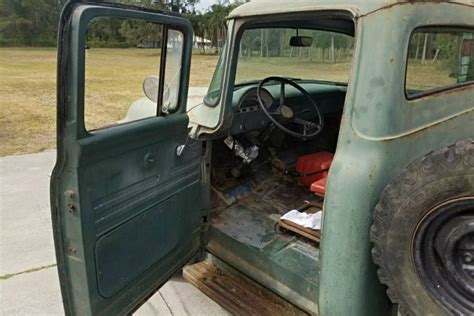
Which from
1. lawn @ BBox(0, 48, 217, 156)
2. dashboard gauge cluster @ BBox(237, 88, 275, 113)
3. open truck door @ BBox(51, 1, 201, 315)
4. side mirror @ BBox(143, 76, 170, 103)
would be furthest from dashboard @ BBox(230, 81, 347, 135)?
side mirror @ BBox(143, 76, 170, 103)

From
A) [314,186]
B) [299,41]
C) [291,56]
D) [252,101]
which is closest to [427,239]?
[314,186]

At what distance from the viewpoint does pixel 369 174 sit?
1653 millimetres

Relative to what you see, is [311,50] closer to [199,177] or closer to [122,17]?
[199,177]

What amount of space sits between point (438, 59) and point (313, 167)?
1.47m

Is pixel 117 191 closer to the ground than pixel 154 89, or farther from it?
closer to the ground

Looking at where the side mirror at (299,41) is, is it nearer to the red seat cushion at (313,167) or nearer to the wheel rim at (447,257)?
the red seat cushion at (313,167)

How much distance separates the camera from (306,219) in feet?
8.66

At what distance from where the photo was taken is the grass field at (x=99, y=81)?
192 centimetres

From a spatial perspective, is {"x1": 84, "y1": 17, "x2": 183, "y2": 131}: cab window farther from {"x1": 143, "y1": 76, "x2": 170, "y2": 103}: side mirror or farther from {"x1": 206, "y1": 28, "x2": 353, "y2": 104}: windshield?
{"x1": 206, "y1": 28, "x2": 353, "y2": 104}: windshield

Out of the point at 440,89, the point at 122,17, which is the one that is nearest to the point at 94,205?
the point at 122,17

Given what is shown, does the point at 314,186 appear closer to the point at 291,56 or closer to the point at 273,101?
A: the point at 273,101

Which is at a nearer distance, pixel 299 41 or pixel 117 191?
pixel 117 191

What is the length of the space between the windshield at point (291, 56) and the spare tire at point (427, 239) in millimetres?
1405

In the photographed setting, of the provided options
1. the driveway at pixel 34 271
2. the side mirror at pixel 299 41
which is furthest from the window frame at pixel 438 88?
the driveway at pixel 34 271
